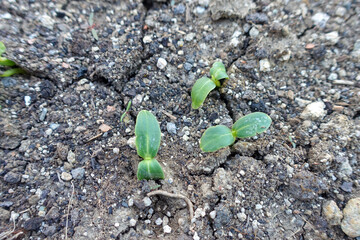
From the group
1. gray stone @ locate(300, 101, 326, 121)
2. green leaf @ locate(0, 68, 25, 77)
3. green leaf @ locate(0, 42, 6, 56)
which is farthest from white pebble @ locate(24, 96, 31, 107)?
gray stone @ locate(300, 101, 326, 121)

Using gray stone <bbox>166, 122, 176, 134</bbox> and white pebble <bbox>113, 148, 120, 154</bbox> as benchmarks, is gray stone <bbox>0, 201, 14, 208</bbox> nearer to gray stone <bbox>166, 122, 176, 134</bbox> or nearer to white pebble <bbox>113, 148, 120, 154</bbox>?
white pebble <bbox>113, 148, 120, 154</bbox>

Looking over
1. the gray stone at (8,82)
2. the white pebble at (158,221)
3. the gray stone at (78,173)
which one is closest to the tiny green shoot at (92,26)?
the gray stone at (8,82)

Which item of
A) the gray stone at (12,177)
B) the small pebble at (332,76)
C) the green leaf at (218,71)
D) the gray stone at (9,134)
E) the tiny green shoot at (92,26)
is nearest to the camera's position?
the gray stone at (12,177)

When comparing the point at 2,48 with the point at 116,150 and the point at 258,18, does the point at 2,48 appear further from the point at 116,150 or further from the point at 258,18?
the point at 258,18

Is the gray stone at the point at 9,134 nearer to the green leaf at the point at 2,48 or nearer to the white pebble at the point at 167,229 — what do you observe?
the green leaf at the point at 2,48

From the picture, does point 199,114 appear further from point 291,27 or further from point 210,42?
point 291,27

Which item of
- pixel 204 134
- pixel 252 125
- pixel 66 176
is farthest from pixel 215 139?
pixel 66 176

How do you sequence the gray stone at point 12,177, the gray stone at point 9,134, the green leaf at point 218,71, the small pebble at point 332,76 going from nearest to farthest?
the gray stone at point 12,177 < the gray stone at point 9,134 < the green leaf at point 218,71 < the small pebble at point 332,76
